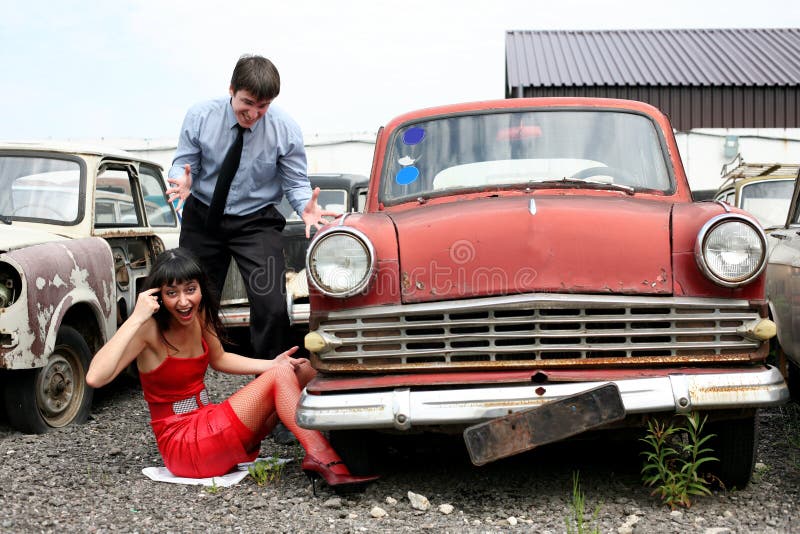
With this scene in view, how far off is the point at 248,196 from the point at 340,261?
1248 millimetres

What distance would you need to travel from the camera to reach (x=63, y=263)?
4570mm

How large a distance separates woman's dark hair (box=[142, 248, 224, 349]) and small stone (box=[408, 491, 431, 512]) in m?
1.17

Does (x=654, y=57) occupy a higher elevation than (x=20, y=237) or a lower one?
higher

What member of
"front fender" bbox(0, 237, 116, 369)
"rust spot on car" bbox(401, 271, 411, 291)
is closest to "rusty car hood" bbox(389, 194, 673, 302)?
"rust spot on car" bbox(401, 271, 411, 291)

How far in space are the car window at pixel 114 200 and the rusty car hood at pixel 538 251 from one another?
2995 millimetres

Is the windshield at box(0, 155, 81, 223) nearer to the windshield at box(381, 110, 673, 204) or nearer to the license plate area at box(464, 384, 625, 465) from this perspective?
the windshield at box(381, 110, 673, 204)

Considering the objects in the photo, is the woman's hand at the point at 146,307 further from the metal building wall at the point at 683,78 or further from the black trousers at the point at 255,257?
the metal building wall at the point at 683,78

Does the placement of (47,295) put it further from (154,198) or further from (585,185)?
(585,185)

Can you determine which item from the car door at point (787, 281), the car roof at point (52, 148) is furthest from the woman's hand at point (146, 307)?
the car door at point (787, 281)

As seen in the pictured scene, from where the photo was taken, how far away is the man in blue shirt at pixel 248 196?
4.07m

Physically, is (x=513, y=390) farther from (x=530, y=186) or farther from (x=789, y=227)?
(x=789, y=227)

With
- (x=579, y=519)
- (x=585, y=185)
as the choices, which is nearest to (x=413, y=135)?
(x=585, y=185)

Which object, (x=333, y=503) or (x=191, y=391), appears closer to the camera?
(x=333, y=503)

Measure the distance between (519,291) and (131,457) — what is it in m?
A: 2.11
